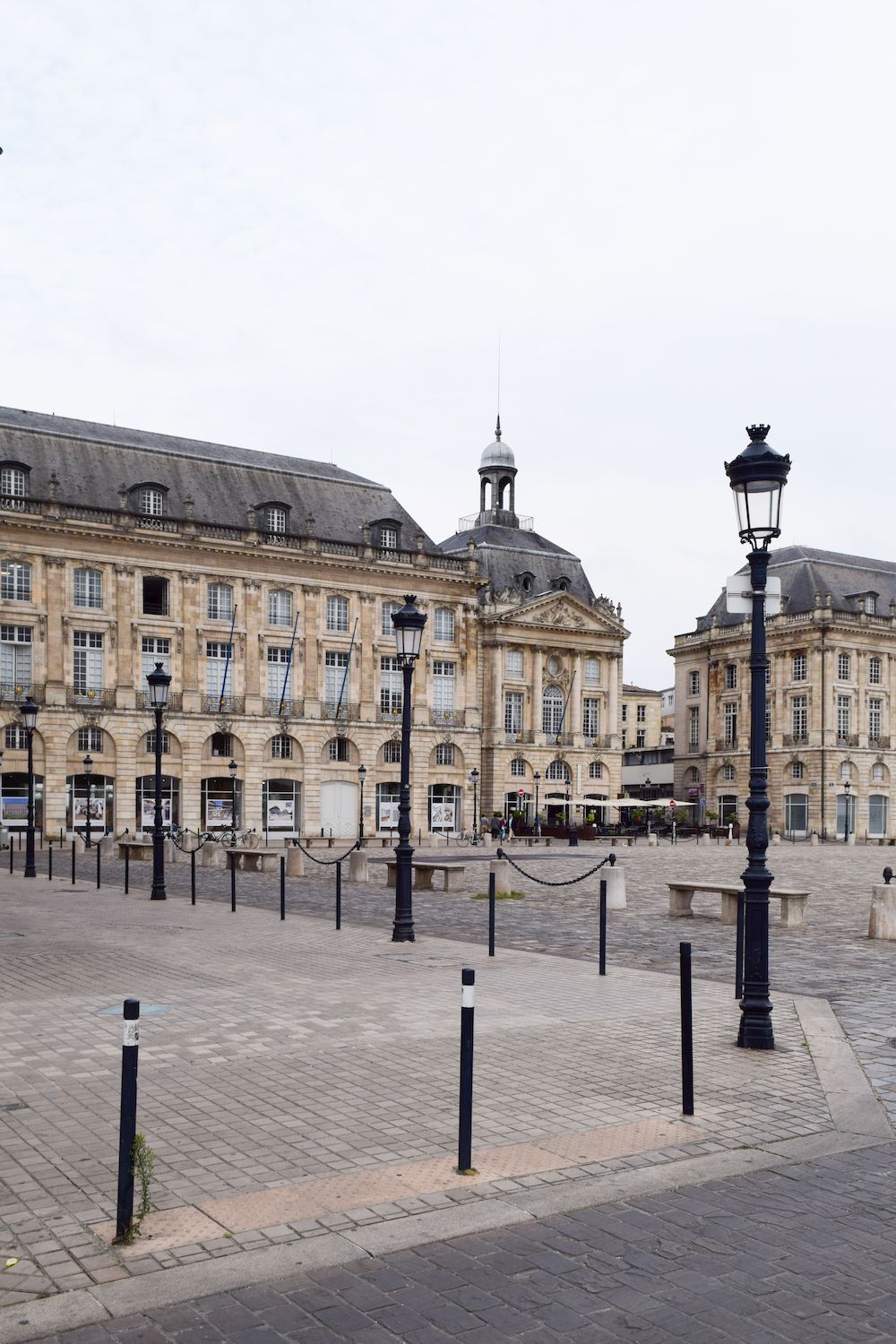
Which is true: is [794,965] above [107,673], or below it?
below

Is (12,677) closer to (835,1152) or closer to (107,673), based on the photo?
(107,673)

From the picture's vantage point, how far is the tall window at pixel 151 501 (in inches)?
2419

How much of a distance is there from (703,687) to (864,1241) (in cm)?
8894

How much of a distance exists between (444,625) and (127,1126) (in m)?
65.4

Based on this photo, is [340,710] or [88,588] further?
[340,710]

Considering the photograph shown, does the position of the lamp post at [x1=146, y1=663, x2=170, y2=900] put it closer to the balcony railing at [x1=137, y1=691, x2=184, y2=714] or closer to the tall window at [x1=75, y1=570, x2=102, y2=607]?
the balcony railing at [x1=137, y1=691, x2=184, y2=714]

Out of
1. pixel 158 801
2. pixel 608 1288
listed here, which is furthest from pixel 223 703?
pixel 608 1288

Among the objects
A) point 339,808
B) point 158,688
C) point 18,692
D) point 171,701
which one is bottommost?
point 339,808

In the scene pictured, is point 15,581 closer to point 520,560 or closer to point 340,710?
point 340,710

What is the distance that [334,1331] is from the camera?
4875 millimetres

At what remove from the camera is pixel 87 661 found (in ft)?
197

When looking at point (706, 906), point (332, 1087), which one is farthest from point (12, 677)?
point (332, 1087)

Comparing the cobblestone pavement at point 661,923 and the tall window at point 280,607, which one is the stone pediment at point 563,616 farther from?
the cobblestone pavement at point 661,923

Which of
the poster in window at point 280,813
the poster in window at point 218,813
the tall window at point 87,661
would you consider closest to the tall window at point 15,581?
the tall window at point 87,661
